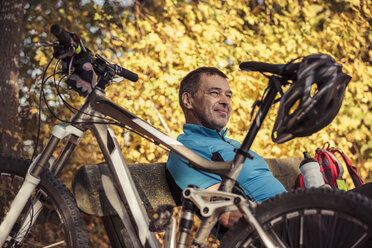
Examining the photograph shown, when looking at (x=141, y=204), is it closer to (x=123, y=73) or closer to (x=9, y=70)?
(x=123, y=73)

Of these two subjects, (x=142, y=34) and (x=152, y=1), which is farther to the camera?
(x=152, y=1)

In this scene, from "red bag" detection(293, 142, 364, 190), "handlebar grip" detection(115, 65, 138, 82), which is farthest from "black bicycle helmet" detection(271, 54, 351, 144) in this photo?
"red bag" detection(293, 142, 364, 190)

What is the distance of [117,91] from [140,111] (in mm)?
335

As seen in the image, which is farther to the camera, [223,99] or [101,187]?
[223,99]

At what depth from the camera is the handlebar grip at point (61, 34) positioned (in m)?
1.57

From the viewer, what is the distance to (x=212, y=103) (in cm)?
239

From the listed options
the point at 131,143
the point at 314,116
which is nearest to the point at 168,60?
the point at 131,143

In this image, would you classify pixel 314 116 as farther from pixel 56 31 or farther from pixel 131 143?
pixel 131 143

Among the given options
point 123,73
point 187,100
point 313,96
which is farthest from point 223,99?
point 313,96

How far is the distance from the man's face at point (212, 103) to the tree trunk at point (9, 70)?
82.5 inches

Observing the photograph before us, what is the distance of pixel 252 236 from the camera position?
1.42 meters

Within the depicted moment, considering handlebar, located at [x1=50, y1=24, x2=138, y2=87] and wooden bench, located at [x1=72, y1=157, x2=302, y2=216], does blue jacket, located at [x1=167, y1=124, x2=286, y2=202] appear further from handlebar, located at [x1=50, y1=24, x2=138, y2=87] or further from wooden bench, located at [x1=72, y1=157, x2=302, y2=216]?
handlebar, located at [x1=50, y1=24, x2=138, y2=87]

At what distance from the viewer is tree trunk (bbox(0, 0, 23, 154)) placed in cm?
371

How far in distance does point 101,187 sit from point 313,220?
2.90 feet
